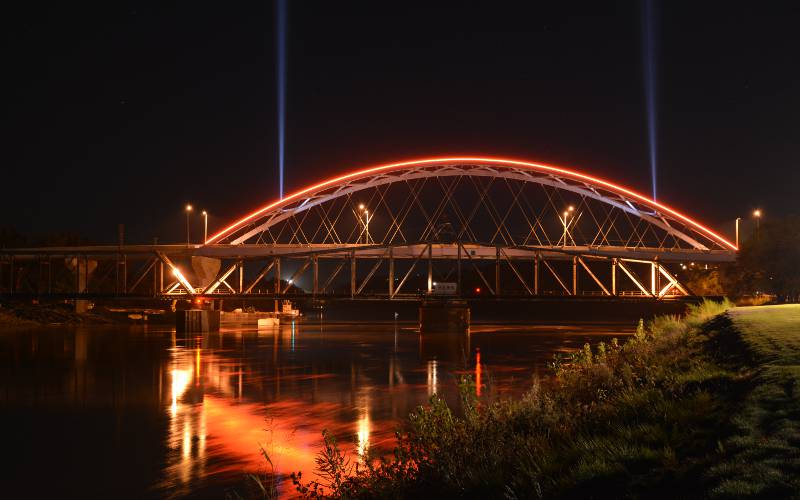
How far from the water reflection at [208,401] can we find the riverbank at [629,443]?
2.23 meters

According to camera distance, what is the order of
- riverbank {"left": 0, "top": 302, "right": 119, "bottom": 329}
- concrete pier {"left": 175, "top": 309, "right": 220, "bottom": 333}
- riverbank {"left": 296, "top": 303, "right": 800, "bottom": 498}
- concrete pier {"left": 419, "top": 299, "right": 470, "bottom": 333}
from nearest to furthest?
riverbank {"left": 296, "top": 303, "right": 800, "bottom": 498}, concrete pier {"left": 419, "top": 299, "right": 470, "bottom": 333}, concrete pier {"left": 175, "top": 309, "right": 220, "bottom": 333}, riverbank {"left": 0, "top": 302, "right": 119, "bottom": 329}

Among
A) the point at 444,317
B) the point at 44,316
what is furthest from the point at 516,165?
the point at 44,316

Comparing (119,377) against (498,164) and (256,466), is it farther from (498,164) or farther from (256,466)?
(498,164)

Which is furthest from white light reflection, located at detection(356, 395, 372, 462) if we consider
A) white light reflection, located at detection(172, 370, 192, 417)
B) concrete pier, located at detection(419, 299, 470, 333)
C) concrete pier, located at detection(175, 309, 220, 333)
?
concrete pier, located at detection(175, 309, 220, 333)

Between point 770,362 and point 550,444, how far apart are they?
504 cm

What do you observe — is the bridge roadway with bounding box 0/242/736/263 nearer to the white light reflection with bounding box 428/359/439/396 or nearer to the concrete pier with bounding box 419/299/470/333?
the concrete pier with bounding box 419/299/470/333

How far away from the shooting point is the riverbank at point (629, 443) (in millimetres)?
9109

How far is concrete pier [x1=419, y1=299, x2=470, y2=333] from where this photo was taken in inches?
2936

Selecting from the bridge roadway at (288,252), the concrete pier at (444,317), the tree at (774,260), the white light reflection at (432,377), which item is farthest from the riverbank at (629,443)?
the bridge roadway at (288,252)

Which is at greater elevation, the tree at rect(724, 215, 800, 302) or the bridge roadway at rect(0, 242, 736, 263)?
the bridge roadway at rect(0, 242, 736, 263)

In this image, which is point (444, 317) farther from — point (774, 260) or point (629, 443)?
point (629, 443)

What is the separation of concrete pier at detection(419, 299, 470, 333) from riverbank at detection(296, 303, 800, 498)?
57.9 metres

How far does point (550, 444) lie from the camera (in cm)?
1195

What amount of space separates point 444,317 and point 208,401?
165ft
